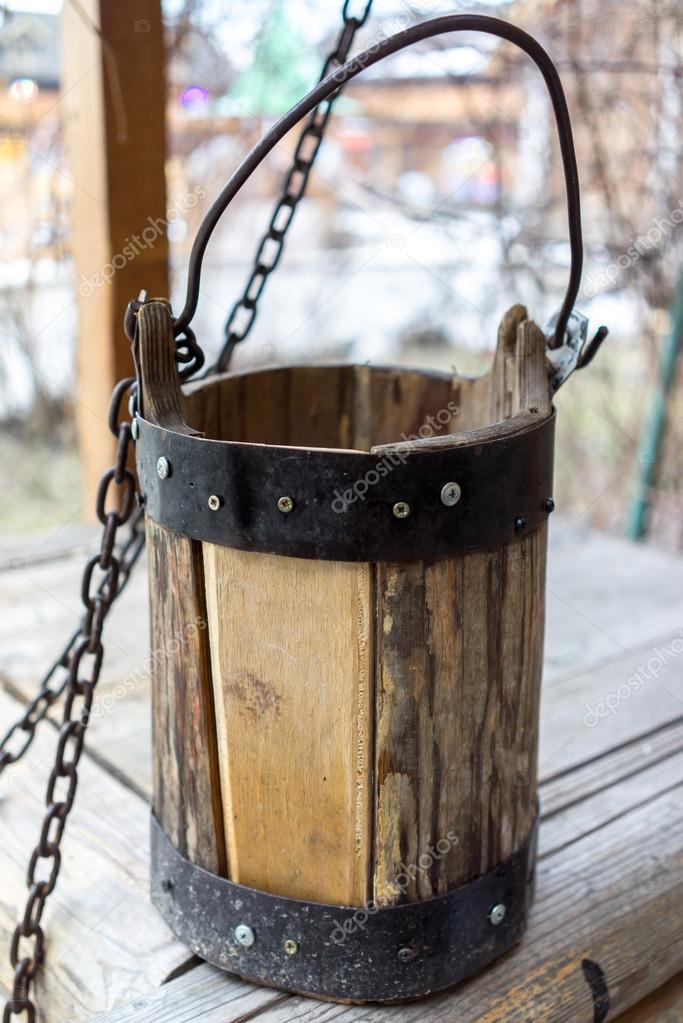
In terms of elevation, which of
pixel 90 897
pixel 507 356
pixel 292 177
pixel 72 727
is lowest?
pixel 90 897

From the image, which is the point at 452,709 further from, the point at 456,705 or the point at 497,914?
the point at 497,914

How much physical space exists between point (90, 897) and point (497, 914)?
0.58 metres

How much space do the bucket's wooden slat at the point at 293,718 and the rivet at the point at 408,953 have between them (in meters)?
0.08

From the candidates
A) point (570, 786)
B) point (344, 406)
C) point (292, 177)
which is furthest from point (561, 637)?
point (292, 177)

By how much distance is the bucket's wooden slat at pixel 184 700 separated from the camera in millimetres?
1160

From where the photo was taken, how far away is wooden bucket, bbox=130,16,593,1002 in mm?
1062

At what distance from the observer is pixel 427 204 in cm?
502

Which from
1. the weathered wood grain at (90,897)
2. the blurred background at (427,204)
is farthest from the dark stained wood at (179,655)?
the blurred background at (427,204)

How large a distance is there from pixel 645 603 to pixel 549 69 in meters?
1.49

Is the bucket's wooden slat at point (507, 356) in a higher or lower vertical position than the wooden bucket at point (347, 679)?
higher

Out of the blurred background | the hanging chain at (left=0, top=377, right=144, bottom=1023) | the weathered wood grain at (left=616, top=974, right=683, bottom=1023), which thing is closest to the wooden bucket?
the hanging chain at (left=0, top=377, right=144, bottom=1023)

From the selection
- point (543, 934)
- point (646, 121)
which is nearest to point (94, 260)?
point (543, 934)

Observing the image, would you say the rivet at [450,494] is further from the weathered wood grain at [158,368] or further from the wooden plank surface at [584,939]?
the wooden plank surface at [584,939]

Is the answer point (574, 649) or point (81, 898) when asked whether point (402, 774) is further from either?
point (574, 649)
